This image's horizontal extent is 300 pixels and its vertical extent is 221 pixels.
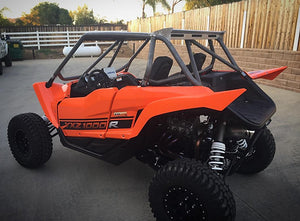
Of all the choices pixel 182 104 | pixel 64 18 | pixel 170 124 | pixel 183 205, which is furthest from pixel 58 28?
pixel 183 205

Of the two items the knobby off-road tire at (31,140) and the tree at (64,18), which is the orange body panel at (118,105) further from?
the tree at (64,18)

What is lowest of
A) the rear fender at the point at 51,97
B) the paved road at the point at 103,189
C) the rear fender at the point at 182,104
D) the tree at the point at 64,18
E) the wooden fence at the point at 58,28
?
the paved road at the point at 103,189

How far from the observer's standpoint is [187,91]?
2.07m

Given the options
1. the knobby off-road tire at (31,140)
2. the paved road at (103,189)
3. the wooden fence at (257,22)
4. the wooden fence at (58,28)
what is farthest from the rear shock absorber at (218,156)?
the wooden fence at (58,28)

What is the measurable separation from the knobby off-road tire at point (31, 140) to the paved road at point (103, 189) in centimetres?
15

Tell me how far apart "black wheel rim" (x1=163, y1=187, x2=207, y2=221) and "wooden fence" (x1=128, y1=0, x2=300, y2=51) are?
641 centimetres

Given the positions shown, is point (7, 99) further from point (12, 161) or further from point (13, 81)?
point (12, 161)

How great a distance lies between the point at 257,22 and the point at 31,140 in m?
7.61

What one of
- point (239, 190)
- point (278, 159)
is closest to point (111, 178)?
point (239, 190)

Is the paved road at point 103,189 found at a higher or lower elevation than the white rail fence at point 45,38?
lower

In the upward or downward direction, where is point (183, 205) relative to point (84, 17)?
downward

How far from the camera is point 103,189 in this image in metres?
2.77

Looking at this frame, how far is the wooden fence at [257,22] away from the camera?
23.0ft

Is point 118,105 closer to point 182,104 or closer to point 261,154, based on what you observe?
point 182,104
